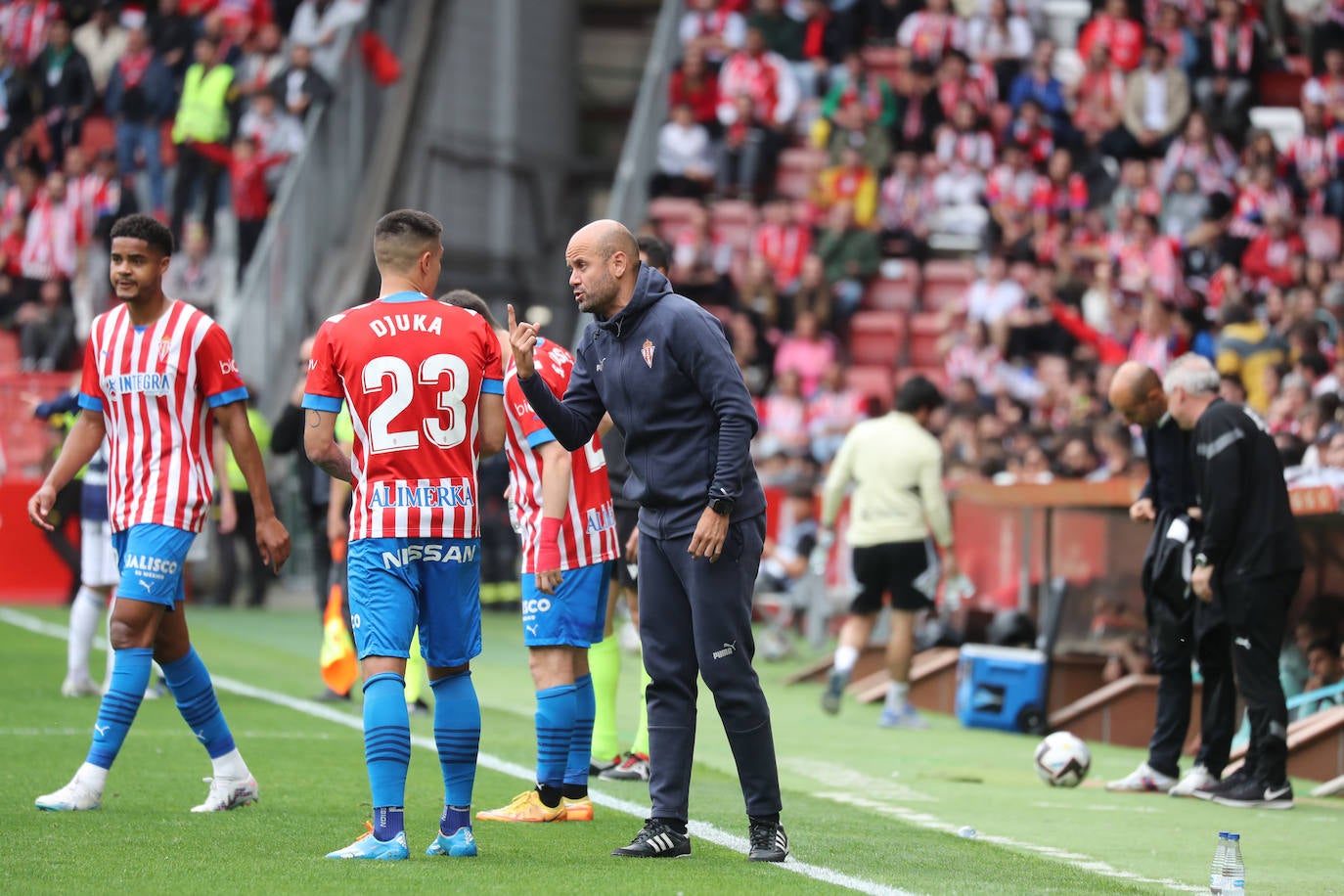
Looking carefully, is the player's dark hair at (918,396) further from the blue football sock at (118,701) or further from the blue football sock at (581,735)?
the blue football sock at (118,701)

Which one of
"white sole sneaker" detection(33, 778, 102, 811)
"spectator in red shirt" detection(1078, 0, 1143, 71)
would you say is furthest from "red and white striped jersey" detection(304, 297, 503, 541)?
"spectator in red shirt" detection(1078, 0, 1143, 71)

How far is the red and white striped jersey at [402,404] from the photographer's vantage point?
6797 mm

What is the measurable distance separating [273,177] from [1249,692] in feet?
55.4

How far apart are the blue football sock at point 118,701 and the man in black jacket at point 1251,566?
4.88 metres

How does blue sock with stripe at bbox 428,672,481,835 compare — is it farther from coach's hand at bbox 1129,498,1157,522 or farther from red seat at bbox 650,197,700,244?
red seat at bbox 650,197,700,244

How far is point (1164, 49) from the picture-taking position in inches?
933

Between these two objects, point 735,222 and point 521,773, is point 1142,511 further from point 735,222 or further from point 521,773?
point 735,222

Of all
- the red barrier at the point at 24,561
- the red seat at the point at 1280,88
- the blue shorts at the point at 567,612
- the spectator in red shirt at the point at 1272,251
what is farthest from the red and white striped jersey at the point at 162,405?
the red seat at the point at 1280,88

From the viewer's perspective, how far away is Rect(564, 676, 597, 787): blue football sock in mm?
8023

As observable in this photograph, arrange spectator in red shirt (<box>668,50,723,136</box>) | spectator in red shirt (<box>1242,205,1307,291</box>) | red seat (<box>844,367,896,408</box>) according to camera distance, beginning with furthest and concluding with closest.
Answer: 1. spectator in red shirt (<box>668,50,723,136</box>)
2. red seat (<box>844,367,896,408</box>)
3. spectator in red shirt (<box>1242,205,1307,291</box>)

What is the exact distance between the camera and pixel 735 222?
24.2 meters

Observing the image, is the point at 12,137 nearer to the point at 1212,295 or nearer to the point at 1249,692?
the point at 1212,295

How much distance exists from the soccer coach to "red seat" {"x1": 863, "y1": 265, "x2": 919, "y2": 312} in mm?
16300

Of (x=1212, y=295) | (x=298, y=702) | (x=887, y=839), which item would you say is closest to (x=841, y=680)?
(x=298, y=702)
